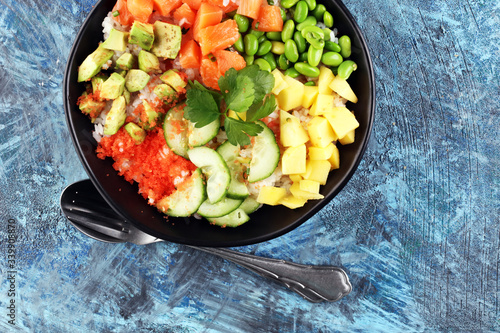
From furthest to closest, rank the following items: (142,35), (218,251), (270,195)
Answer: (218,251) → (270,195) → (142,35)

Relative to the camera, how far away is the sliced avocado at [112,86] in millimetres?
2021

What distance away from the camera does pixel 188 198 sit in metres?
2.19

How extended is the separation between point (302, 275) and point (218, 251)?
24.2 inches

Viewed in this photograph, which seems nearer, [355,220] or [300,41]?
[300,41]

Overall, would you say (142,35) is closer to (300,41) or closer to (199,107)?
(199,107)

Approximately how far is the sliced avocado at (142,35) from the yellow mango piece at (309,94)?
0.91 meters

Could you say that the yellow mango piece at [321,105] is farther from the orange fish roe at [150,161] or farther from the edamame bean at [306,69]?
the orange fish roe at [150,161]

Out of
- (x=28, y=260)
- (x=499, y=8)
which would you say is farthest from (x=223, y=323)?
(x=499, y=8)

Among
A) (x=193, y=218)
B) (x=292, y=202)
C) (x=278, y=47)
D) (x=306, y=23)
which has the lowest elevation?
(x=193, y=218)

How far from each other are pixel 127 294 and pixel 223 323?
2.36 feet

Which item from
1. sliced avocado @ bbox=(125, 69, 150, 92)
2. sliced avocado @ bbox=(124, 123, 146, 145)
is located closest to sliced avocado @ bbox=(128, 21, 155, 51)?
sliced avocado @ bbox=(125, 69, 150, 92)

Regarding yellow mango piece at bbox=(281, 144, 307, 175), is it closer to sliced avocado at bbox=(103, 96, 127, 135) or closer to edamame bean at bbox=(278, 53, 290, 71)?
edamame bean at bbox=(278, 53, 290, 71)

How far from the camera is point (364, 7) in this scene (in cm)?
255

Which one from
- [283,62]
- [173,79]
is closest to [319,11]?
[283,62]
